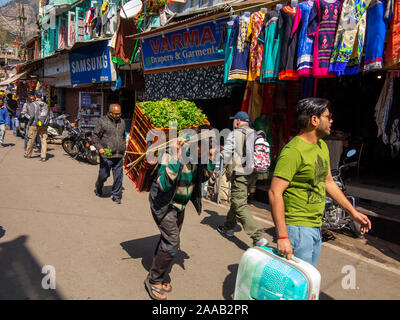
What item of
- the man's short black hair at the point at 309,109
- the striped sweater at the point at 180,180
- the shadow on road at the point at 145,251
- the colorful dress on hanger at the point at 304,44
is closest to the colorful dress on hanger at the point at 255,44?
the colorful dress on hanger at the point at 304,44

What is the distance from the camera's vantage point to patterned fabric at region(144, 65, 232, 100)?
7711 millimetres

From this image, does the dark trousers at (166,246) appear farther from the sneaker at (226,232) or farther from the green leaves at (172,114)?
the sneaker at (226,232)

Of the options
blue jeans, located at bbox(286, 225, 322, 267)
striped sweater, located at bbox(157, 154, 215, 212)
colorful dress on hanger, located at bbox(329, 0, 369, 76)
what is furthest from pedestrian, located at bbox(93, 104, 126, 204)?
blue jeans, located at bbox(286, 225, 322, 267)

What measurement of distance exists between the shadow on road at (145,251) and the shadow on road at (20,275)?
1.06 m

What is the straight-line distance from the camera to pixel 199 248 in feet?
14.6

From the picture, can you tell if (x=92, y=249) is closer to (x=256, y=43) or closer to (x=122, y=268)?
(x=122, y=268)

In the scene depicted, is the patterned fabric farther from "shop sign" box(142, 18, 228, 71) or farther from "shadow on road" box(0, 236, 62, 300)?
"shadow on road" box(0, 236, 62, 300)

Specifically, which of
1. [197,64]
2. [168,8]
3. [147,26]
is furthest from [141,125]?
[147,26]

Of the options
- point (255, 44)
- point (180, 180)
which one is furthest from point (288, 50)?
point (180, 180)

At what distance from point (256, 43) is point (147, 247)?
3.93m

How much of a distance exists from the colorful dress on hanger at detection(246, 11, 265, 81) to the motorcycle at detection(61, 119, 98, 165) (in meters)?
5.59

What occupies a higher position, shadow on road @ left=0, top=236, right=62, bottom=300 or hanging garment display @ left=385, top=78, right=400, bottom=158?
hanging garment display @ left=385, top=78, right=400, bottom=158

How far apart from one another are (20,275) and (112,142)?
315cm

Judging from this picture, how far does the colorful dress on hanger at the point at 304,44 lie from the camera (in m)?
4.90
